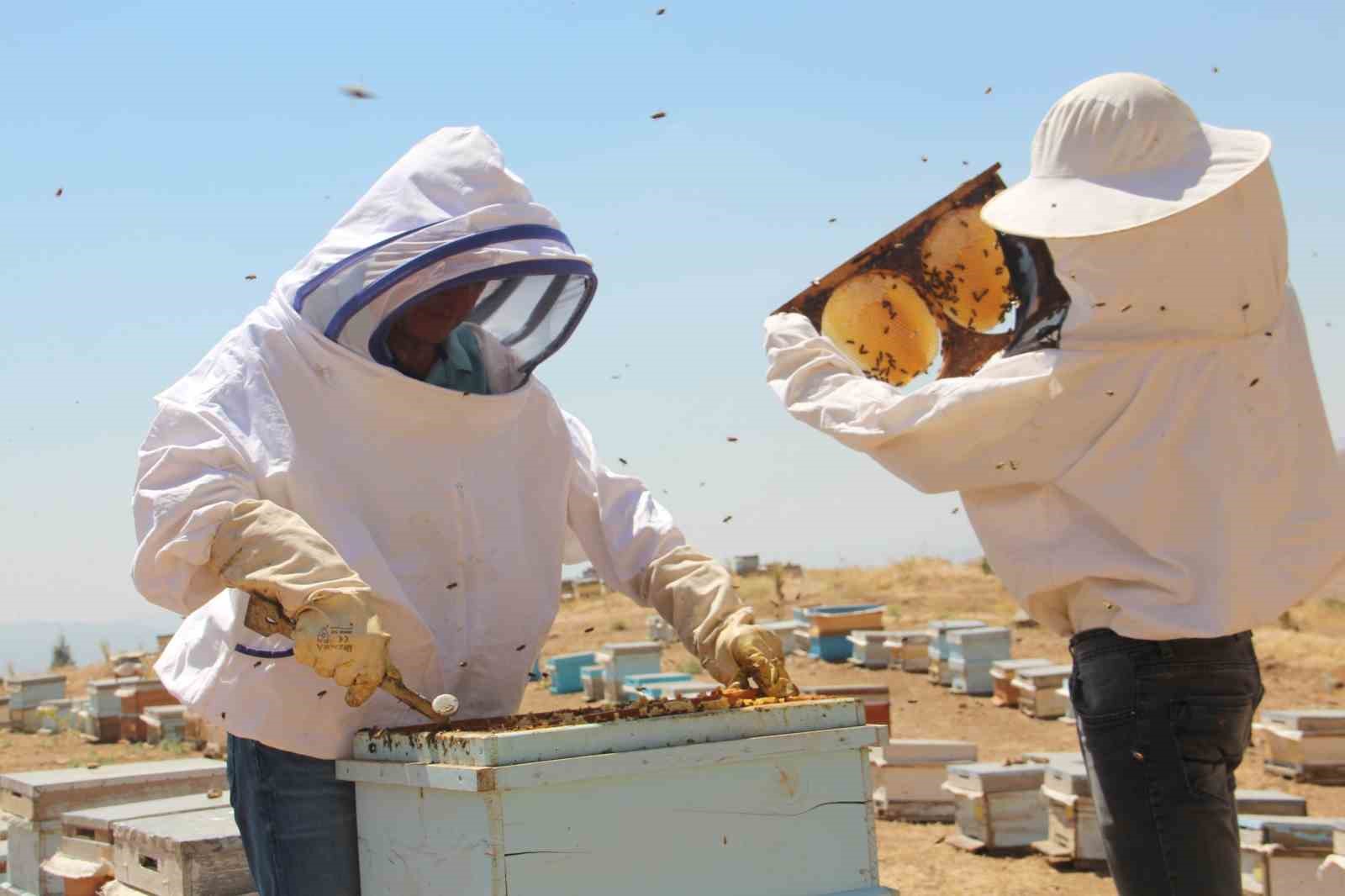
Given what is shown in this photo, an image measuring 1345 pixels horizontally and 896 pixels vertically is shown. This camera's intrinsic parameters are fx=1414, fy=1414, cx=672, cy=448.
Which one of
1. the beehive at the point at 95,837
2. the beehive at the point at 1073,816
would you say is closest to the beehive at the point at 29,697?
the beehive at the point at 95,837

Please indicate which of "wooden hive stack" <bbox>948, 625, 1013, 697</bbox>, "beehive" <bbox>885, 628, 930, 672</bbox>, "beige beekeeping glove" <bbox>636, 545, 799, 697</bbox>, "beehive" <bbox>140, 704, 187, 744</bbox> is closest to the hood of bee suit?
"beige beekeeping glove" <bbox>636, 545, 799, 697</bbox>

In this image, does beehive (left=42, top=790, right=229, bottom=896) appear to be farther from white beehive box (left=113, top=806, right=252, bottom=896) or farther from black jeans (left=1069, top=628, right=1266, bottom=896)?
black jeans (left=1069, top=628, right=1266, bottom=896)

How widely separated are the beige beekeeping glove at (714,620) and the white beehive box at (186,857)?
132 centimetres

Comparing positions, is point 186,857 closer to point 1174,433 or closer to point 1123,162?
point 1174,433

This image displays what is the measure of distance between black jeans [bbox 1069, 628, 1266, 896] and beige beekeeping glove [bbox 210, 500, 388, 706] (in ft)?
5.72

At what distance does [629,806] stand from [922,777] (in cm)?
622

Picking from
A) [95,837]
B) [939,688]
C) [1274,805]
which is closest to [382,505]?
[95,837]

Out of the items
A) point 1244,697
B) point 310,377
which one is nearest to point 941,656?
point 1244,697

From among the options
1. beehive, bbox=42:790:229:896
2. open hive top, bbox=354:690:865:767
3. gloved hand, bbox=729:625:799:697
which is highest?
gloved hand, bbox=729:625:799:697

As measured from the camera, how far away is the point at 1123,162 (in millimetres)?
3492

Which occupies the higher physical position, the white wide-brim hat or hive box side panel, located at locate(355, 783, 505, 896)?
the white wide-brim hat

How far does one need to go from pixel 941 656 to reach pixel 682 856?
1091cm

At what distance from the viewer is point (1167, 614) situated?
3.30 m

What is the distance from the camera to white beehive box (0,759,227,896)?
4.96m
